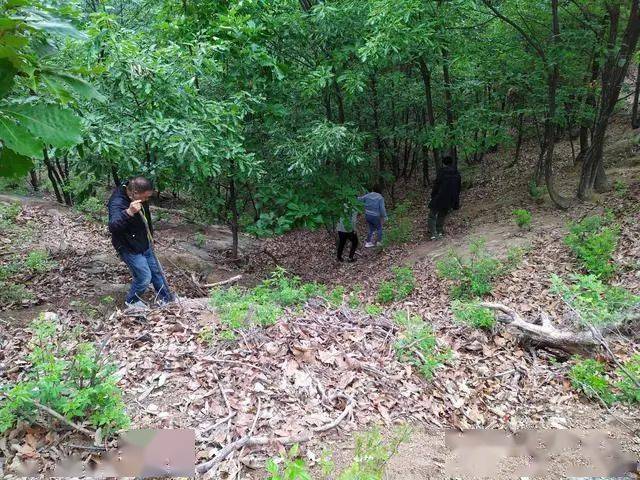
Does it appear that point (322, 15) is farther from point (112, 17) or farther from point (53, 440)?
point (53, 440)

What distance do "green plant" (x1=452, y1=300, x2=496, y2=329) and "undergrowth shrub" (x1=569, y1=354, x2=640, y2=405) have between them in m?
0.89

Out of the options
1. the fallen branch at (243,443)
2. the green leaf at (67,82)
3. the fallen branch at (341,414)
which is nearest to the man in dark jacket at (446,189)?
the fallen branch at (341,414)

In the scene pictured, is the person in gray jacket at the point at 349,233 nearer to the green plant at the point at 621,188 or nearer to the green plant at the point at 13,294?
the green plant at the point at 621,188

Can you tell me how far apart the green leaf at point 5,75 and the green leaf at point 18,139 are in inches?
2.9

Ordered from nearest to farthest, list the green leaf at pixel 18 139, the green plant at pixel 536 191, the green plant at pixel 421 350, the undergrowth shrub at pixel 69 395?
the green leaf at pixel 18 139 < the undergrowth shrub at pixel 69 395 < the green plant at pixel 421 350 < the green plant at pixel 536 191

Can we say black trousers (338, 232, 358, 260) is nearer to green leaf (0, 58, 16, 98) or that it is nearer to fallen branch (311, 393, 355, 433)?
fallen branch (311, 393, 355, 433)

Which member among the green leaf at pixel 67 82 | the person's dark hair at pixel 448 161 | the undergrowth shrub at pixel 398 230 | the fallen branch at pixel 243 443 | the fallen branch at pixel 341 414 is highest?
the green leaf at pixel 67 82

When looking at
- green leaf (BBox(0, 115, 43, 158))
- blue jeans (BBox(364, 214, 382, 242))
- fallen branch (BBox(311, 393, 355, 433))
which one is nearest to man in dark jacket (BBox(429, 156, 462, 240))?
blue jeans (BBox(364, 214, 382, 242))

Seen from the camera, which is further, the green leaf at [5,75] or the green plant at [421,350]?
the green plant at [421,350]

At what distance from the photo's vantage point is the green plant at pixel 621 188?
825 cm

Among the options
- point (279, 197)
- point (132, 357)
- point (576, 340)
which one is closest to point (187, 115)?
point (279, 197)

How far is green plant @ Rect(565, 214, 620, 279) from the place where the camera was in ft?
19.9

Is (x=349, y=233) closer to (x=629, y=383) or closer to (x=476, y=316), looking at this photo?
(x=476, y=316)

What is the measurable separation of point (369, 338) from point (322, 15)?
6.53 meters
